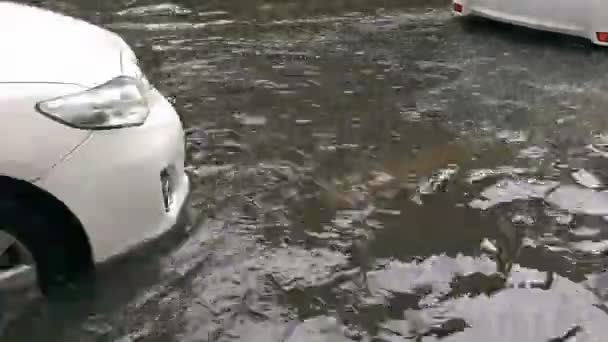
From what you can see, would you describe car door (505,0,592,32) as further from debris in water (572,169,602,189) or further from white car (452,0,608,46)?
debris in water (572,169,602,189)

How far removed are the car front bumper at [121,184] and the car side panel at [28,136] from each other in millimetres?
57

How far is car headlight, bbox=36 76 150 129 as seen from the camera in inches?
148

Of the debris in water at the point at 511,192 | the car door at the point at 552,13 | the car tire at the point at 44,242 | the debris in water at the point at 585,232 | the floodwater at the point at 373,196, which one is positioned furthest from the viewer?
the car door at the point at 552,13

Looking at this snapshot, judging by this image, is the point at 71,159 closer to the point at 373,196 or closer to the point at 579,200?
the point at 373,196

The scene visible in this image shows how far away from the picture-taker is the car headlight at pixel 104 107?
3762 millimetres

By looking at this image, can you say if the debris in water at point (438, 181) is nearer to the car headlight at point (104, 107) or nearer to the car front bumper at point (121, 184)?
the car front bumper at point (121, 184)

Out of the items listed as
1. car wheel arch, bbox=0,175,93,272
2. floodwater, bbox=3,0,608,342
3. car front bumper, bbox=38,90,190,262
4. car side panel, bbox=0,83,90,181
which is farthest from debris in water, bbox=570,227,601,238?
car side panel, bbox=0,83,90,181

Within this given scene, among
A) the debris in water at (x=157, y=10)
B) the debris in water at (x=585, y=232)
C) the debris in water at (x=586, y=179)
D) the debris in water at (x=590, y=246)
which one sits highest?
the debris in water at (x=157, y=10)

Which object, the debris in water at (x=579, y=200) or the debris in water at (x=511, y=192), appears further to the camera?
the debris in water at (x=511, y=192)

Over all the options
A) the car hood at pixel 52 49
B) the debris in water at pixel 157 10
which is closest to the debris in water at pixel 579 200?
the car hood at pixel 52 49

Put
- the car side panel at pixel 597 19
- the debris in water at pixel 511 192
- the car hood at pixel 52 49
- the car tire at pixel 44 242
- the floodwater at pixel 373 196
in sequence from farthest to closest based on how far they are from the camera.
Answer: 1. the car side panel at pixel 597 19
2. the debris in water at pixel 511 192
3. the floodwater at pixel 373 196
4. the car hood at pixel 52 49
5. the car tire at pixel 44 242

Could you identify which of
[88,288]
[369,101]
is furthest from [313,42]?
[88,288]

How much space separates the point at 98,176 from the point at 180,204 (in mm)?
706

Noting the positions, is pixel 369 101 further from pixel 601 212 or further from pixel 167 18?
pixel 167 18
